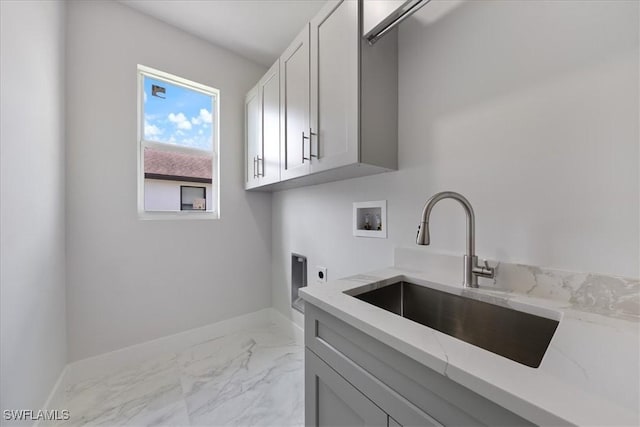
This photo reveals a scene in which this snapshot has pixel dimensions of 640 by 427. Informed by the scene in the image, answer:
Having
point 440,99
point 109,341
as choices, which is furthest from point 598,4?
point 109,341

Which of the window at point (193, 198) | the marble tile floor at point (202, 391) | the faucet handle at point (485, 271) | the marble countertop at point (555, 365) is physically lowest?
the marble tile floor at point (202, 391)

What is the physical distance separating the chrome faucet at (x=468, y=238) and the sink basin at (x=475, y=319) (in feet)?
0.30

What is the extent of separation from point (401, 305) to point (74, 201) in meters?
2.20

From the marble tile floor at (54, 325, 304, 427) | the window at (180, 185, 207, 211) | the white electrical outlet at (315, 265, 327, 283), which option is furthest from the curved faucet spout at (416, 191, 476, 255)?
the window at (180, 185, 207, 211)

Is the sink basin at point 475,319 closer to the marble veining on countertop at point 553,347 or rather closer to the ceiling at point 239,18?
the marble veining on countertop at point 553,347

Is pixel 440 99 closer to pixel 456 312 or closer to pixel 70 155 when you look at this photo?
pixel 456 312

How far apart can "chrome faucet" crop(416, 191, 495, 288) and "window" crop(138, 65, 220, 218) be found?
6.40ft

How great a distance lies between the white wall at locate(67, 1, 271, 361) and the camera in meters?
1.71

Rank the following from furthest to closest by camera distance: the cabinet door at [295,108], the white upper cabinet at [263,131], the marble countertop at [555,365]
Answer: the white upper cabinet at [263,131], the cabinet door at [295,108], the marble countertop at [555,365]

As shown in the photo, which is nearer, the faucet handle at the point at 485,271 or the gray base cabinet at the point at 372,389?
the gray base cabinet at the point at 372,389

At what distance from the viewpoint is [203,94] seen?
2283 mm

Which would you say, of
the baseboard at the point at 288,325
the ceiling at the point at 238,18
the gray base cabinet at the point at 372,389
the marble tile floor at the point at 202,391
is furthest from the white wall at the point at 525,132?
the baseboard at the point at 288,325

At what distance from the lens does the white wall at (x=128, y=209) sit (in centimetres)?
171

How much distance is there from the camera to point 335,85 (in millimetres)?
1294
